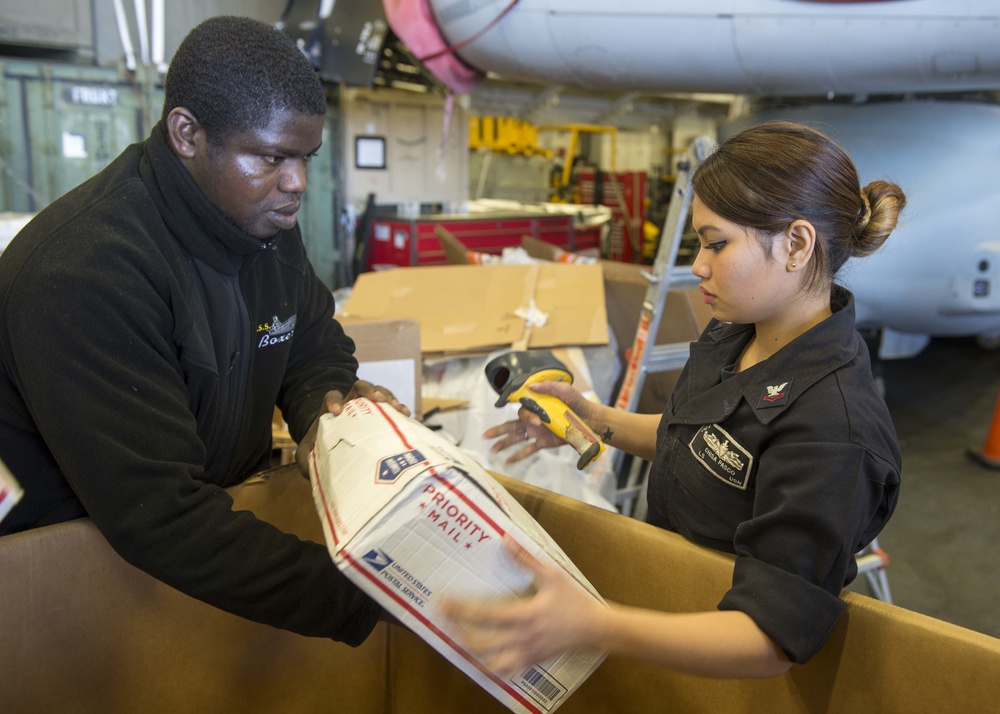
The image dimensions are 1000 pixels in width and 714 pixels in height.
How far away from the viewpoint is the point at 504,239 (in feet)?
20.1

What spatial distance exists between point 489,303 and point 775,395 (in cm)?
196

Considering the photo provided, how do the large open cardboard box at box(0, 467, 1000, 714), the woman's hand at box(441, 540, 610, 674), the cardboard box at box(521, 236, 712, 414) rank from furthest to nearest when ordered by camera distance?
the cardboard box at box(521, 236, 712, 414)
the large open cardboard box at box(0, 467, 1000, 714)
the woman's hand at box(441, 540, 610, 674)

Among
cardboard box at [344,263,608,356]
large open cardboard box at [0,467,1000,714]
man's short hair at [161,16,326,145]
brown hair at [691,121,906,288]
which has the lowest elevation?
large open cardboard box at [0,467,1000,714]

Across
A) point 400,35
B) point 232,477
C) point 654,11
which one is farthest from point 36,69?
point 232,477

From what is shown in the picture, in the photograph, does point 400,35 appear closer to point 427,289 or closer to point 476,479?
point 427,289

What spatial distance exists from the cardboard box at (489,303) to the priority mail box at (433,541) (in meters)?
1.65

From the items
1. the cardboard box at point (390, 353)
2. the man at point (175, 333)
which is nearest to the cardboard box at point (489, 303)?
the cardboard box at point (390, 353)

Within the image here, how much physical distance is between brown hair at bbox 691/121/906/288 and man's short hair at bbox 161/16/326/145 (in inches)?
22.5

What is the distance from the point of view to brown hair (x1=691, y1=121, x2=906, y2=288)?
0.87m

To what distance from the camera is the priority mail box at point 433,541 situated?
2.38ft

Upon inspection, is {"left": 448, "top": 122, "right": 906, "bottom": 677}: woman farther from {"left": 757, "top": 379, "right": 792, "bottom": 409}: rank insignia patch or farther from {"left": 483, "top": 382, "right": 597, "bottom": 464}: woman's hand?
{"left": 483, "top": 382, "right": 597, "bottom": 464}: woman's hand

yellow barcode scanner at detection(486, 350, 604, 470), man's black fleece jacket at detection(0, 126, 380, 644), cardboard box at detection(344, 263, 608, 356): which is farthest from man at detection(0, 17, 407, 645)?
cardboard box at detection(344, 263, 608, 356)

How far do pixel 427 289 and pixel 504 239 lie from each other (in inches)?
134

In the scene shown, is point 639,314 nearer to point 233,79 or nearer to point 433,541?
point 233,79
